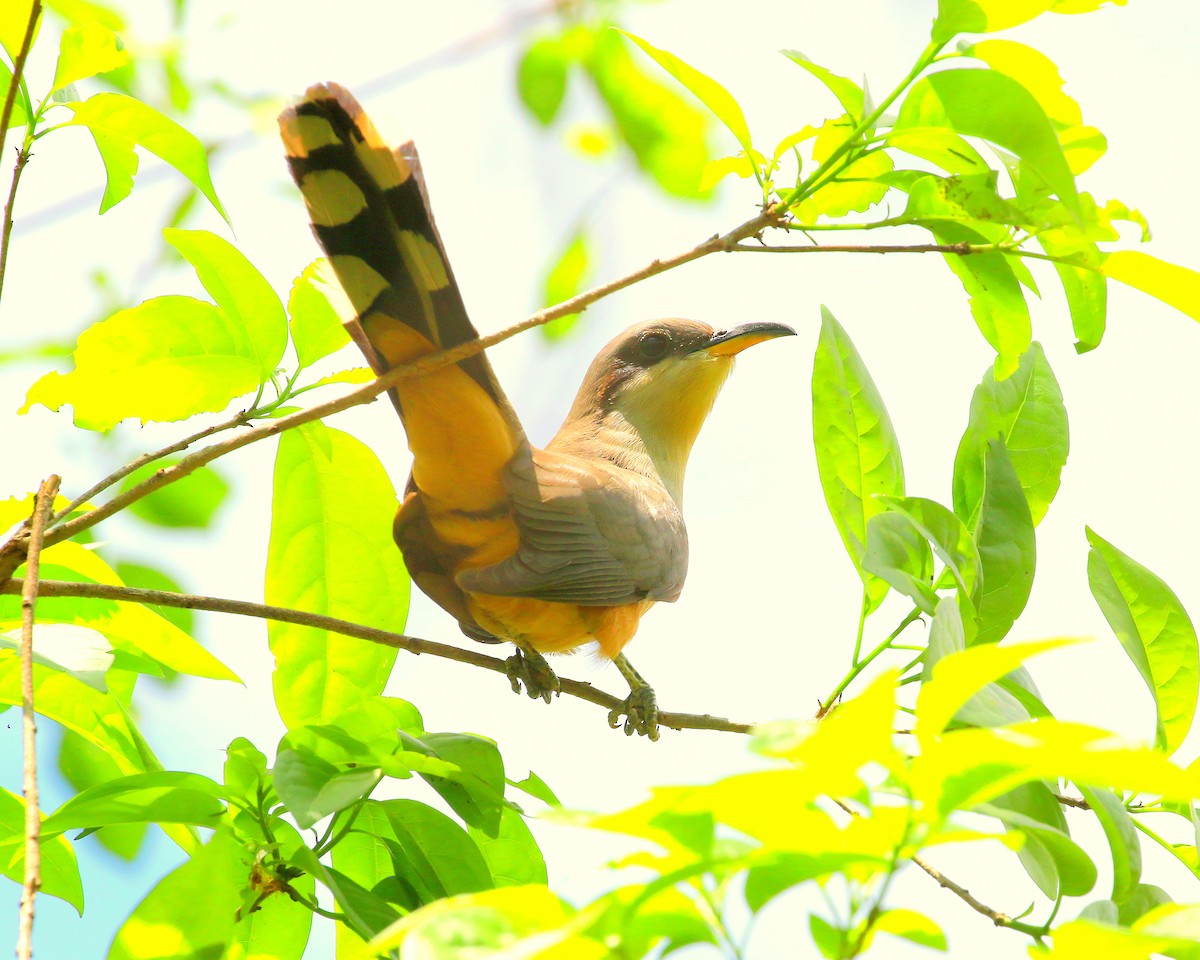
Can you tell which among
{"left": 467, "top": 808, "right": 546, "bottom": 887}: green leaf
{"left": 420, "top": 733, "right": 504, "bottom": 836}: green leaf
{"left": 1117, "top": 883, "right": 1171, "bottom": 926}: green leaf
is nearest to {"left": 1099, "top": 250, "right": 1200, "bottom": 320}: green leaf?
{"left": 1117, "top": 883, "right": 1171, "bottom": 926}: green leaf

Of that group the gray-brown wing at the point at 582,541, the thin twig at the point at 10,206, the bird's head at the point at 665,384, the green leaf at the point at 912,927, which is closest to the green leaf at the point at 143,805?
the thin twig at the point at 10,206

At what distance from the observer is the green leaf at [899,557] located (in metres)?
1.88

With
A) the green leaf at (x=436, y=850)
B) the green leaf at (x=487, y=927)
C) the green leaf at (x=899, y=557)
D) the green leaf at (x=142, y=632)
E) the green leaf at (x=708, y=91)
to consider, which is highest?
the green leaf at (x=708, y=91)

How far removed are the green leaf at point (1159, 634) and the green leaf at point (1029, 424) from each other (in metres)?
0.24

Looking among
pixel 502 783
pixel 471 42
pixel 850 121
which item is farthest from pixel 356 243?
pixel 502 783

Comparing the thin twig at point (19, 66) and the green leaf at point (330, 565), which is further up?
the thin twig at point (19, 66)

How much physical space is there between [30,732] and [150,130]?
113 centimetres

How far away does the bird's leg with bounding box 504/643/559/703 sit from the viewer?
3652mm

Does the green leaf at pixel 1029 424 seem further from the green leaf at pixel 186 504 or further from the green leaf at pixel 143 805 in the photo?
the green leaf at pixel 186 504

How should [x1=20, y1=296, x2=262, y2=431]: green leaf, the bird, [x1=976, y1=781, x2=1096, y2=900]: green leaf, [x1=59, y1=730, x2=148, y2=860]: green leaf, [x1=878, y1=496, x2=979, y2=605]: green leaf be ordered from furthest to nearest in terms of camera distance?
[x1=59, y1=730, x2=148, y2=860]: green leaf
the bird
[x1=20, y1=296, x2=262, y2=431]: green leaf
[x1=878, y1=496, x2=979, y2=605]: green leaf
[x1=976, y1=781, x2=1096, y2=900]: green leaf

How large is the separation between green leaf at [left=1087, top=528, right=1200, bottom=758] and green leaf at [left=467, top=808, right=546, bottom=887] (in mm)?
1164

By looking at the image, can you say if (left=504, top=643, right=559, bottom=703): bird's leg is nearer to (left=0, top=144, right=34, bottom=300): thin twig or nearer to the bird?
the bird

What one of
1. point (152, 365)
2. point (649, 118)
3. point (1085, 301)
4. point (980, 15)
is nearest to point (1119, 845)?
point (1085, 301)

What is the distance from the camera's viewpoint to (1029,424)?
2.42 metres
